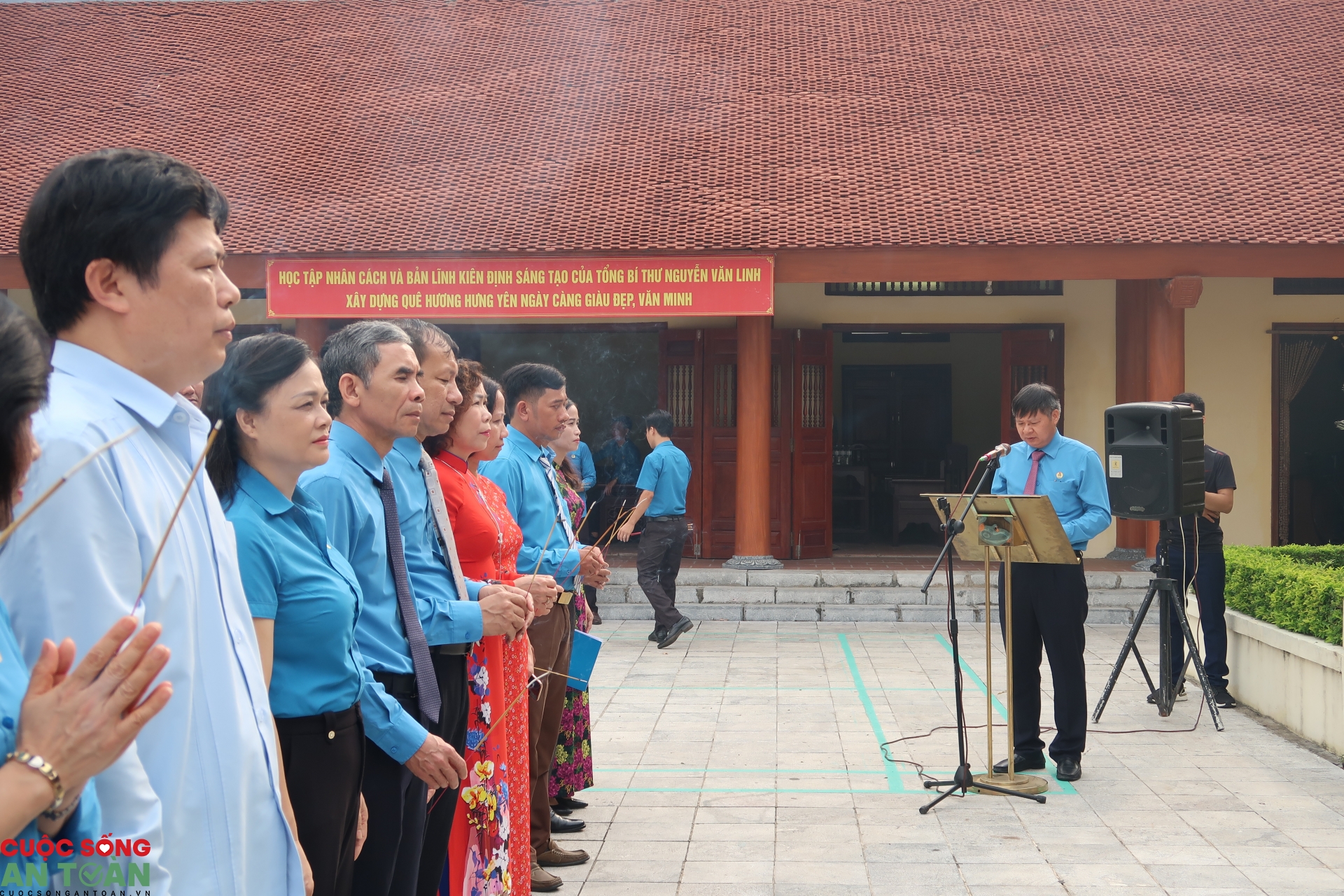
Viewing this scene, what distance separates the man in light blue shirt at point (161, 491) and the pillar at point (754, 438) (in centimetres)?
1006

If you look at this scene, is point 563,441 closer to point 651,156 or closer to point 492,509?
point 492,509

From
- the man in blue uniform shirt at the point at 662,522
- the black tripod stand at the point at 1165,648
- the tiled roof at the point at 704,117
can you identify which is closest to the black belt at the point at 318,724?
the black tripod stand at the point at 1165,648

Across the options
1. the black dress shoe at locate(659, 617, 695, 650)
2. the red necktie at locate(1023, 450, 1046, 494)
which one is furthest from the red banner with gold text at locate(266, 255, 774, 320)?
the red necktie at locate(1023, 450, 1046, 494)

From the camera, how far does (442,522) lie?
2.95 metres

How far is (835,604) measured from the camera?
35.0ft

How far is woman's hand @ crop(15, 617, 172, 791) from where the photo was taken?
1146mm

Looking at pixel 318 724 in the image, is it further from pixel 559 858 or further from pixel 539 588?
pixel 559 858

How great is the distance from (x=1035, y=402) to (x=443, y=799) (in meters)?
3.63

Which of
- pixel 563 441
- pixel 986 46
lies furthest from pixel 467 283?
pixel 986 46

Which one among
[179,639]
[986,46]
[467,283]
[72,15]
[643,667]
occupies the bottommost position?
[643,667]

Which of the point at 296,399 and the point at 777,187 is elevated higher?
the point at 777,187

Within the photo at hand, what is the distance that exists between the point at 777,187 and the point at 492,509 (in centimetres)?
927

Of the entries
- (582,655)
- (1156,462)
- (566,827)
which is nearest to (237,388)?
(582,655)

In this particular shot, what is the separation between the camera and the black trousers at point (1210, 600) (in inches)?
269
